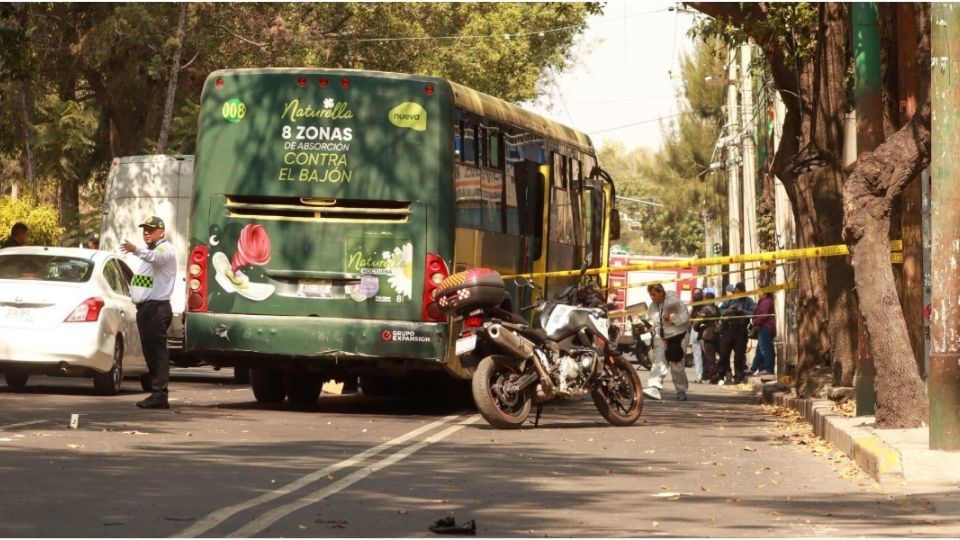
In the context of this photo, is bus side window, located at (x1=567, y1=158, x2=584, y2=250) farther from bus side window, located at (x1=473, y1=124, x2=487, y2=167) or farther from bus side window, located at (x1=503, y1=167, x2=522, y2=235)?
bus side window, located at (x1=473, y1=124, x2=487, y2=167)

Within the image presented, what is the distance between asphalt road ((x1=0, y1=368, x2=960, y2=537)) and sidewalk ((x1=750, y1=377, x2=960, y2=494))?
157 millimetres

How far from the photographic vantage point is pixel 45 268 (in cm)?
1906

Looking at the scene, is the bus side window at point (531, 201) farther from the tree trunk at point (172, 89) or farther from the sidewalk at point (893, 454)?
the tree trunk at point (172, 89)

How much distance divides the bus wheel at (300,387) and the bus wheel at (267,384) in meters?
0.10

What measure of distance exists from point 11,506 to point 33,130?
3092 centimetres

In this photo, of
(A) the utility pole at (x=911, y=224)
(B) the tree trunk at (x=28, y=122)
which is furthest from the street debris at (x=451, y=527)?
(B) the tree trunk at (x=28, y=122)

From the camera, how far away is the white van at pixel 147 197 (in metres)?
26.3

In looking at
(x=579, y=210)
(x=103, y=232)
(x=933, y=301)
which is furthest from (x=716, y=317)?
(x=933, y=301)

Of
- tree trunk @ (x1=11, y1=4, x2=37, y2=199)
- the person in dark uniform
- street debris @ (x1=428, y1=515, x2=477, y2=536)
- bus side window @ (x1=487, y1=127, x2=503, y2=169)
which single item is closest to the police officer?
bus side window @ (x1=487, y1=127, x2=503, y2=169)

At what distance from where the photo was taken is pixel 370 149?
17453 millimetres

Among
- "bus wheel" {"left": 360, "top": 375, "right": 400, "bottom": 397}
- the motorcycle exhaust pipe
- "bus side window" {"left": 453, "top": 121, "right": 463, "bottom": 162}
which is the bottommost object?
"bus wheel" {"left": 360, "top": 375, "right": 400, "bottom": 397}

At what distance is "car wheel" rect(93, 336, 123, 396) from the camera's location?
19.4m

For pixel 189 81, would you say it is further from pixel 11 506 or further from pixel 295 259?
pixel 11 506

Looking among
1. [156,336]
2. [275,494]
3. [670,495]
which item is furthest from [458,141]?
[275,494]
